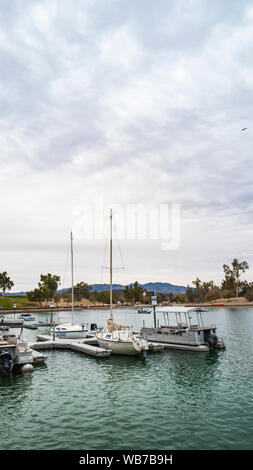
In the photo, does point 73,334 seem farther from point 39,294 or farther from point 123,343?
point 39,294

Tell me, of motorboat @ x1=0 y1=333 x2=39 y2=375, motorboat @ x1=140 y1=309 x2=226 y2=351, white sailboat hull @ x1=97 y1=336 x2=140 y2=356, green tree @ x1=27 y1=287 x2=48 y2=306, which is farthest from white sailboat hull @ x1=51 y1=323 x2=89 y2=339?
green tree @ x1=27 y1=287 x2=48 y2=306

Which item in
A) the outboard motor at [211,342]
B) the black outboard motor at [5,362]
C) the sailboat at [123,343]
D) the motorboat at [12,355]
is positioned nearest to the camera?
the black outboard motor at [5,362]

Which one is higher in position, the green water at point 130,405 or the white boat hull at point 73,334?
the green water at point 130,405

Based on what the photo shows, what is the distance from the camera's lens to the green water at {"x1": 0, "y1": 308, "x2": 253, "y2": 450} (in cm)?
1681

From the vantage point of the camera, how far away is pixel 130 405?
73.3 feet

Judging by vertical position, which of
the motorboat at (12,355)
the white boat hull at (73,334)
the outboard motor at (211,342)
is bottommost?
the white boat hull at (73,334)

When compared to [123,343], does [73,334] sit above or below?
below

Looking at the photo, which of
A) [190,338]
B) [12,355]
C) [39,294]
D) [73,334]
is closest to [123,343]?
[190,338]

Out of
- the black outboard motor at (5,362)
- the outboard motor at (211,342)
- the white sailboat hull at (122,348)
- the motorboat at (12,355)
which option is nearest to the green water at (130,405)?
the black outboard motor at (5,362)

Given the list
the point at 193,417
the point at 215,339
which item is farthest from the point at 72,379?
the point at 215,339

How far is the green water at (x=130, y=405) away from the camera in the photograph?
55.2 feet

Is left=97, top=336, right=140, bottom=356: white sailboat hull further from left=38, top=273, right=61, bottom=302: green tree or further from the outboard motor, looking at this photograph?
left=38, top=273, right=61, bottom=302: green tree

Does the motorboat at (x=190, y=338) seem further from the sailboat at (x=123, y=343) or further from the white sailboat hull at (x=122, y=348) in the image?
the white sailboat hull at (x=122, y=348)
